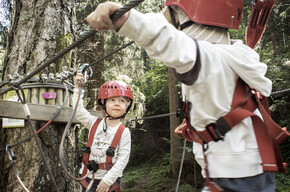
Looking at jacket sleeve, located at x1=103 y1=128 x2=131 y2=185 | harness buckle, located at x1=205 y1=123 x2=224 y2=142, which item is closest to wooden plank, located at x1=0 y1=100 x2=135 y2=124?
jacket sleeve, located at x1=103 y1=128 x2=131 y2=185

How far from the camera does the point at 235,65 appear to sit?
3.92ft

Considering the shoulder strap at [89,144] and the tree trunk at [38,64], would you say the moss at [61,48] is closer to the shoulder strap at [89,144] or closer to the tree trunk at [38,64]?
Result: the tree trunk at [38,64]

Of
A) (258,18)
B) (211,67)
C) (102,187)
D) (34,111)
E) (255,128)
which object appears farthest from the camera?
(102,187)

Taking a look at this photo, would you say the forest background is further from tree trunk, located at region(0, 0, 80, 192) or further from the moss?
the moss

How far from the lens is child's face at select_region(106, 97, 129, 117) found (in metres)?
2.96

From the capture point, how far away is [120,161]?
8.84ft

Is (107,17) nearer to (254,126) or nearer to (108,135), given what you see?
(254,126)

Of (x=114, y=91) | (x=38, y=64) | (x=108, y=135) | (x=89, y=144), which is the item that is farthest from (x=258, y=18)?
(x=38, y=64)

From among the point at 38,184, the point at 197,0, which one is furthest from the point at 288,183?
the point at 197,0

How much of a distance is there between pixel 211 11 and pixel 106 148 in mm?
1944

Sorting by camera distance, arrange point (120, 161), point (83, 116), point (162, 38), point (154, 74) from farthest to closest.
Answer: point (154, 74) < point (83, 116) < point (120, 161) < point (162, 38)

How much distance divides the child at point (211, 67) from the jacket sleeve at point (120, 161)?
1549mm

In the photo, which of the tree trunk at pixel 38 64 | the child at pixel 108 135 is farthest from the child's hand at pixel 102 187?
the tree trunk at pixel 38 64

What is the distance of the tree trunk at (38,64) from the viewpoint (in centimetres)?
256
